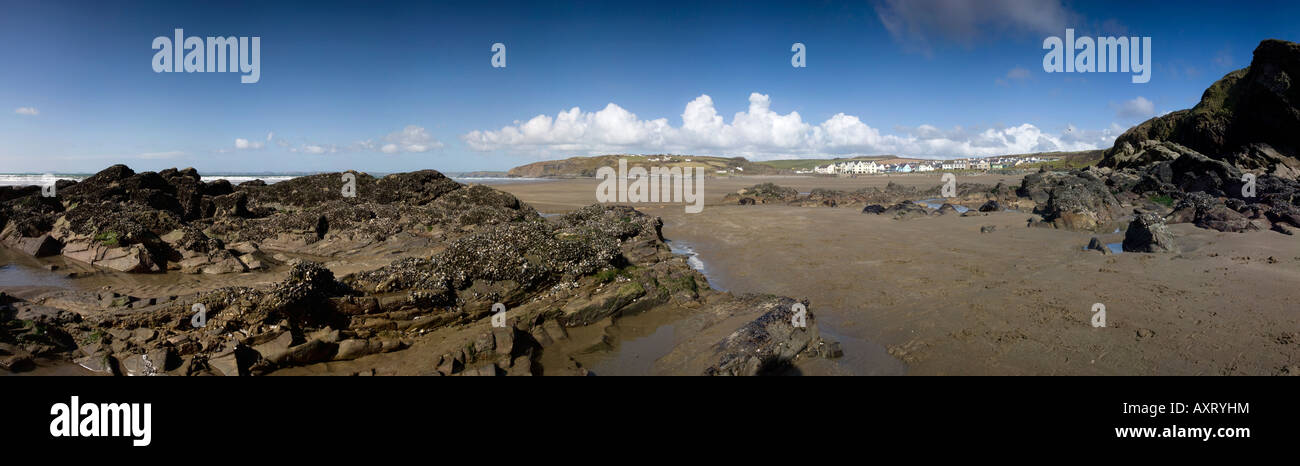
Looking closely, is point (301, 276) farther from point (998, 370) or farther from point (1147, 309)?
point (1147, 309)

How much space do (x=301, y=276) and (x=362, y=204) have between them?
1391 centimetres

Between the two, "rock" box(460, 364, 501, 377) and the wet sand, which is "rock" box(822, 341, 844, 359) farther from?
"rock" box(460, 364, 501, 377)

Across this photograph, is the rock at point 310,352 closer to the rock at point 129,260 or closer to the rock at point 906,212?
the rock at point 129,260

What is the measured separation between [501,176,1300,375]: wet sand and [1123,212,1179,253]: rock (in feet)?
1.65

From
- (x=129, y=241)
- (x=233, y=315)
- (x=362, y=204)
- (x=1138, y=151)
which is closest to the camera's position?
(x=233, y=315)

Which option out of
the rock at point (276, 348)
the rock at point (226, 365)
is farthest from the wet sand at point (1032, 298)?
the rock at point (226, 365)

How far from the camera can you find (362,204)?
2102cm

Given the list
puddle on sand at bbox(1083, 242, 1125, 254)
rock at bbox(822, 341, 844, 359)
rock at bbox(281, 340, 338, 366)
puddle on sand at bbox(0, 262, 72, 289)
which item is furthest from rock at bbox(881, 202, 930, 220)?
puddle on sand at bbox(0, 262, 72, 289)

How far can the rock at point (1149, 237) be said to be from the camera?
15.4 meters

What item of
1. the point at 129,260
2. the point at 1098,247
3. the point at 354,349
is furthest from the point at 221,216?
the point at 1098,247

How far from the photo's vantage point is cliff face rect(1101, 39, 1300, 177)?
35.9 meters

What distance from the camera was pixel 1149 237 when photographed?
15586 mm
